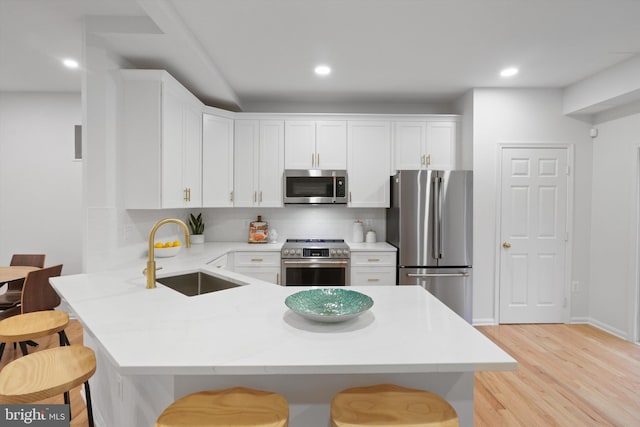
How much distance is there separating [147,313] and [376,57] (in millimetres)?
2712

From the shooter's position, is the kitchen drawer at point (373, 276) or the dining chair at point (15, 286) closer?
the dining chair at point (15, 286)

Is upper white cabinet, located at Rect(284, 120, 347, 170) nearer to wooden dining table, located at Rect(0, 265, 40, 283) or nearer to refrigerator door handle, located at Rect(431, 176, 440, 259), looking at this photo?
refrigerator door handle, located at Rect(431, 176, 440, 259)

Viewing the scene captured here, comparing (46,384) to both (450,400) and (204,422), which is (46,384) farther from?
(450,400)

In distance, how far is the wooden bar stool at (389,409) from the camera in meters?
1.01

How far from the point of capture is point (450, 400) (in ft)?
4.26

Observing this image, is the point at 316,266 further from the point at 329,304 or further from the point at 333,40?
the point at 333,40

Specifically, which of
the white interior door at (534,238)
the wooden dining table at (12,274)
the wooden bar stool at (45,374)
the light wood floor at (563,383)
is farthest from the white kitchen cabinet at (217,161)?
the white interior door at (534,238)

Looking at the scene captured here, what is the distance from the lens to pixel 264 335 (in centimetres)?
122

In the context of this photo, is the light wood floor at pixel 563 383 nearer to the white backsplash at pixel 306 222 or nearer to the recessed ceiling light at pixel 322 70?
the white backsplash at pixel 306 222

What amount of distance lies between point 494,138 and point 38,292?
4.76m

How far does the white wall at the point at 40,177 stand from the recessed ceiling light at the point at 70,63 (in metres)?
0.88

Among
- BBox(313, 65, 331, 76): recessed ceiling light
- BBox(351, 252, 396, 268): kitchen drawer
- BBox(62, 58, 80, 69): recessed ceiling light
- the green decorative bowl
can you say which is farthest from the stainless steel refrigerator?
BBox(62, 58, 80, 69): recessed ceiling light

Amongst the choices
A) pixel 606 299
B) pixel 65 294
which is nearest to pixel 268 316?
pixel 65 294

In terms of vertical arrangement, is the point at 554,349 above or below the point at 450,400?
below
